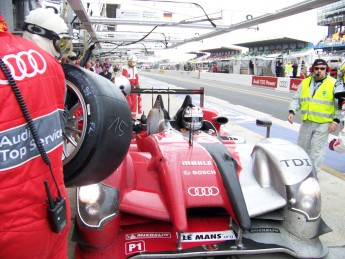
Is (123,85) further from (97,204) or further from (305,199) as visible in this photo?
(305,199)

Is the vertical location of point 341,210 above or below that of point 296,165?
below

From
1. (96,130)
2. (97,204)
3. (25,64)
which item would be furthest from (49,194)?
(97,204)

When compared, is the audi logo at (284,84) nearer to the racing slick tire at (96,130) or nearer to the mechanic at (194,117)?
the mechanic at (194,117)

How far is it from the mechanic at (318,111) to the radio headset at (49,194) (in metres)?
4.05

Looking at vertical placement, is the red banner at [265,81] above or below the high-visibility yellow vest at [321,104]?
below

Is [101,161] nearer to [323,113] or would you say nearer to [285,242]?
[285,242]

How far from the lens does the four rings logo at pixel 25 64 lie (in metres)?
1.20

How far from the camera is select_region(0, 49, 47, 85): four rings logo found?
120cm

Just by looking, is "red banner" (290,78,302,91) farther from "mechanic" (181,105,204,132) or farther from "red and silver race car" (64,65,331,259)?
"red and silver race car" (64,65,331,259)

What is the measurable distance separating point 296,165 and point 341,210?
4.43ft

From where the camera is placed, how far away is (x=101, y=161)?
1534 millimetres

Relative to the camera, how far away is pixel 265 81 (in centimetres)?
2436

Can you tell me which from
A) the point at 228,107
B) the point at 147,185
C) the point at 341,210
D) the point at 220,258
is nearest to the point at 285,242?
the point at 220,258

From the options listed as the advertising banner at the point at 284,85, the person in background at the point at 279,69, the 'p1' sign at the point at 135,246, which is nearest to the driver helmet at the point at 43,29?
the 'p1' sign at the point at 135,246
